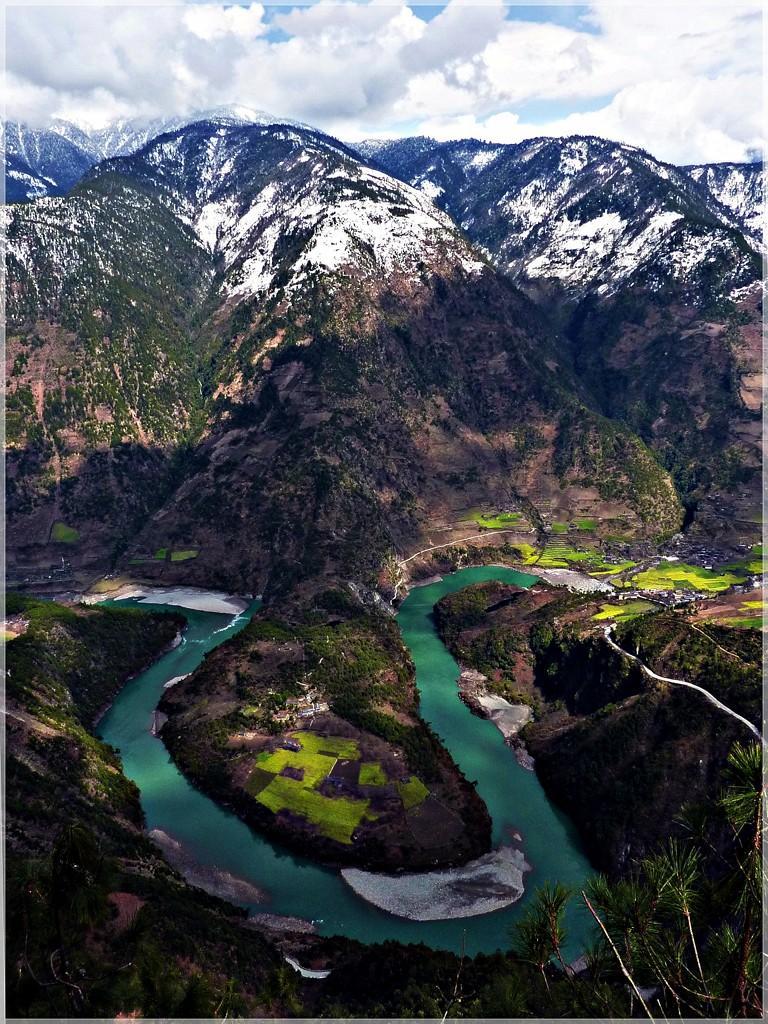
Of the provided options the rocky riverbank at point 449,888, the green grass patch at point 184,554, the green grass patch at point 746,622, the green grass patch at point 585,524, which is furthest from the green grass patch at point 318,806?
the green grass patch at point 585,524

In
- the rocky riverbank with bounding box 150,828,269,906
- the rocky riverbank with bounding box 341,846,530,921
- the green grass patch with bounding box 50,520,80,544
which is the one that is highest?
the green grass patch with bounding box 50,520,80,544

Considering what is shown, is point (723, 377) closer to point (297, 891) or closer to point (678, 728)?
point (678, 728)

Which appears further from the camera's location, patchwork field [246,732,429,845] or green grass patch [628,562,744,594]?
green grass patch [628,562,744,594]

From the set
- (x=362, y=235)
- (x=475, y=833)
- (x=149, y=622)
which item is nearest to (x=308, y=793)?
(x=475, y=833)

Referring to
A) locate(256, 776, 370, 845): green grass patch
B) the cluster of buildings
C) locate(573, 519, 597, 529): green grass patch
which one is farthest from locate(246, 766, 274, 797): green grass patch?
locate(573, 519, 597, 529): green grass patch

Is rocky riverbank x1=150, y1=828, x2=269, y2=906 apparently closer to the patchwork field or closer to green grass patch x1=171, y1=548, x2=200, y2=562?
the patchwork field

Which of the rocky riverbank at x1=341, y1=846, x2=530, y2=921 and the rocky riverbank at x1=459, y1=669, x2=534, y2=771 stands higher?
the rocky riverbank at x1=459, y1=669, x2=534, y2=771
